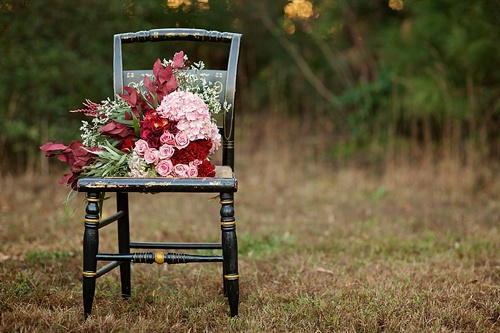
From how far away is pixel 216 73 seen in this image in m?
2.93

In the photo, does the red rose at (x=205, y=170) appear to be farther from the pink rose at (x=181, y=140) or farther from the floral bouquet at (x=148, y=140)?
the pink rose at (x=181, y=140)

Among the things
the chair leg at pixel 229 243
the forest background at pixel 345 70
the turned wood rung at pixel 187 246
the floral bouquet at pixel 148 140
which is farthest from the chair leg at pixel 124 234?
the forest background at pixel 345 70

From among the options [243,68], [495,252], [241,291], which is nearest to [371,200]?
[495,252]

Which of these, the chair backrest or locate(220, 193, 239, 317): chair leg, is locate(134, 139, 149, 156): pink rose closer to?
locate(220, 193, 239, 317): chair leg

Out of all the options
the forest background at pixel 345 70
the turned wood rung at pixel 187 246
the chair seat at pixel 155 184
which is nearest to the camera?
the chair seat at pixel 155 184

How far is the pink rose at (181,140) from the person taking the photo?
98.3 inches

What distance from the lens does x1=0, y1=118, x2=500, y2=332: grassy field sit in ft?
8.32

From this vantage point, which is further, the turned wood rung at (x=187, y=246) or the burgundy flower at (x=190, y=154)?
the turned wood rung at (x=187, y=246)

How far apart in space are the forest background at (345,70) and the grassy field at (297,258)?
21.0 inches

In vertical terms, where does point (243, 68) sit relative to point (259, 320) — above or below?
above

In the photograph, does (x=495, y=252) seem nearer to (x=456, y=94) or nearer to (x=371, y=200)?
(x=371, y=200)

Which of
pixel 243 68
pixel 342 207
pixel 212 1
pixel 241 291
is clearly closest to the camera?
pixel 241 291

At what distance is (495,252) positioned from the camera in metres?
3.66

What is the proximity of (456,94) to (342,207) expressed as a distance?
187cm
